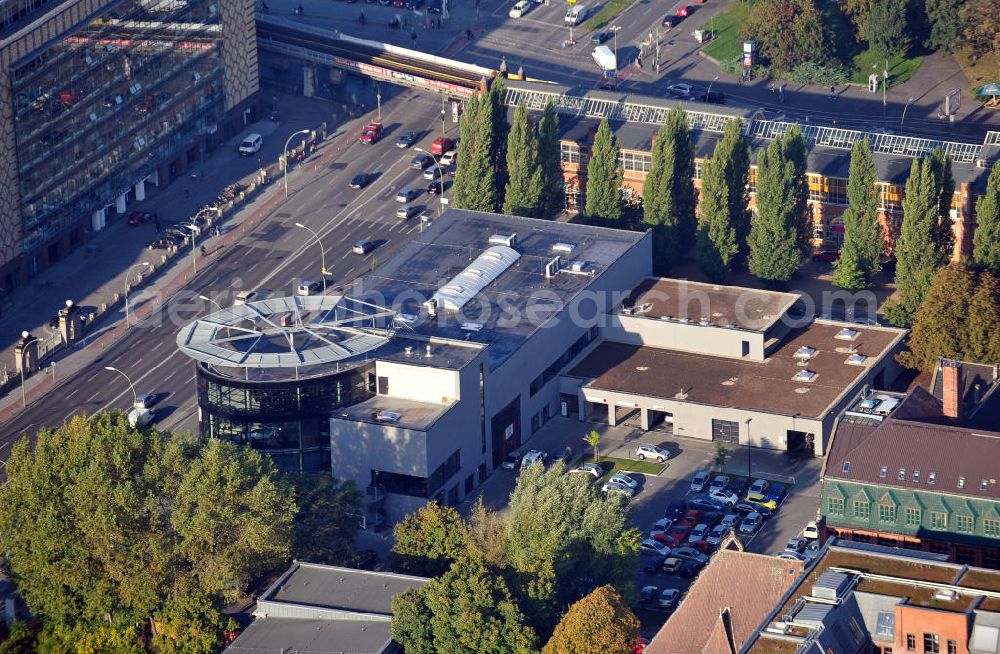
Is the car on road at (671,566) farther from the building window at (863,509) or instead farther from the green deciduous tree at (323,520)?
the green deciduous tree at (323,520)

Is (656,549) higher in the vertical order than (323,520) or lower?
lower

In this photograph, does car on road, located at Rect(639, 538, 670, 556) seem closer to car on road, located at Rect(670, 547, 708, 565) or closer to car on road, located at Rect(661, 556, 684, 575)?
car on road, located at Rect(670, 547, 708, 565)

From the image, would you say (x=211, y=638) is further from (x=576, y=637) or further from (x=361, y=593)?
(x=576, y=637)

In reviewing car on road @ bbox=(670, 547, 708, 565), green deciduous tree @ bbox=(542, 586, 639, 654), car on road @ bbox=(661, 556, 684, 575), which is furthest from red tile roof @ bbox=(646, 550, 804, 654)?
car on road @ bbox=(670, 547, 708, 565)

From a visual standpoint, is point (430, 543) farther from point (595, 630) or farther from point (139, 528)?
point (139, 528)

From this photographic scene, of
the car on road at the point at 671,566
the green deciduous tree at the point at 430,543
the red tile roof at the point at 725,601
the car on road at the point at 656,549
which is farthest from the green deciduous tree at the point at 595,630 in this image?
the car on road at the point at 656,549

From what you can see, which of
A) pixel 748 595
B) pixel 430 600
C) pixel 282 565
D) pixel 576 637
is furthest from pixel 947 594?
pixel 282 565

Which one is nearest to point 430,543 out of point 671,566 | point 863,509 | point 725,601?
point 671,566
